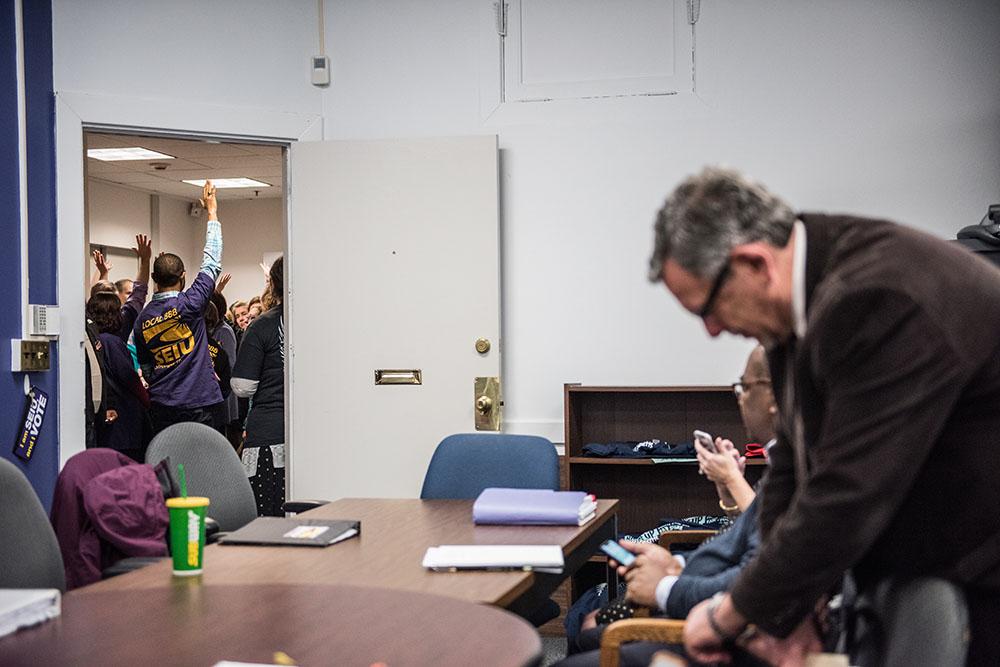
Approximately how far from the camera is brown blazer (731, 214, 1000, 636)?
4.33 feet

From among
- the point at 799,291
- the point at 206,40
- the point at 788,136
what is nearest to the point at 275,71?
the point at 206,40

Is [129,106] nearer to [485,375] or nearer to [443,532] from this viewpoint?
[485,375]

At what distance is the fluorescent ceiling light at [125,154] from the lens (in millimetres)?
8734

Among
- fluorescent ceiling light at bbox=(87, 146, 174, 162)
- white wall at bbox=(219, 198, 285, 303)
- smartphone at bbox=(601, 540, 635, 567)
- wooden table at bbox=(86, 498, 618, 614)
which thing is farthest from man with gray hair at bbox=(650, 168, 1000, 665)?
white wall at bbox=(219, 198, 285, 303)

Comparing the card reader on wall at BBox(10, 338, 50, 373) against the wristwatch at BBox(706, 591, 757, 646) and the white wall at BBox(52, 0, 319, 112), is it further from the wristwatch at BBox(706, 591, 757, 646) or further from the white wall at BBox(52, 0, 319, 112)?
the wristwatch at BBox(706, 591, 757, 646)

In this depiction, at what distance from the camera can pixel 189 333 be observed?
507 cm

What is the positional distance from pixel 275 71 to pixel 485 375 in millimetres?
1745

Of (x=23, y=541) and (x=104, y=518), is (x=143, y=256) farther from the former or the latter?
(x=23, y=541)

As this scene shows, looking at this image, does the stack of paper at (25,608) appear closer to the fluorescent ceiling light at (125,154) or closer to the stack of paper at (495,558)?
the stack of paper at (495,558)

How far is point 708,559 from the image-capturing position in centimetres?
244

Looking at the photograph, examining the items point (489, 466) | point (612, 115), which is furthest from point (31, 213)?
point (612, 115)

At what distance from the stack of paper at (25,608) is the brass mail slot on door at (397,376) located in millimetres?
2993

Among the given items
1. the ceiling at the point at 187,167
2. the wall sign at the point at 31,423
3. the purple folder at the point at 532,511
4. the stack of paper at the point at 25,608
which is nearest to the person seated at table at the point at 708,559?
the purple folder at the point at 532,511

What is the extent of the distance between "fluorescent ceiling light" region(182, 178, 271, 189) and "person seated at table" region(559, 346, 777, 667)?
829 centimetres
